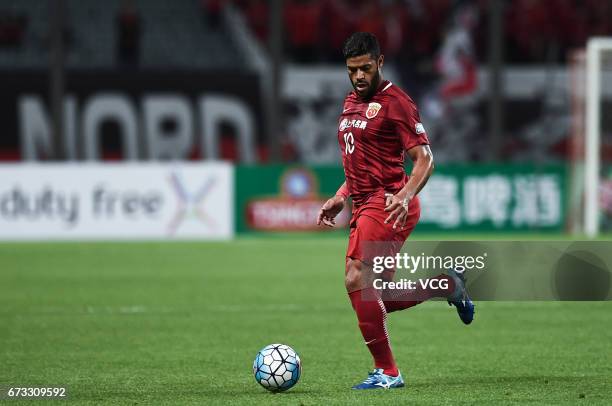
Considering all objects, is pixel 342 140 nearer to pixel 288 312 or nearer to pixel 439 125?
pixel 288 312

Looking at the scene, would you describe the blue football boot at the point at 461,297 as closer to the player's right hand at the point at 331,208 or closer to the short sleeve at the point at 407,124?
the short sleeve at the point at 407,124

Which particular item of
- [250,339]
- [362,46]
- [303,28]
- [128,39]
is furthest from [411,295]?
[303,28]

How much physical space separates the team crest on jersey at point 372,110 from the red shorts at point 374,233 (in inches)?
18.1

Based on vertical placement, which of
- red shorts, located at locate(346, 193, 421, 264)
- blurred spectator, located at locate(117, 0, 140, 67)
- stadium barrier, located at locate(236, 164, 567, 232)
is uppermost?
blurred spectator, located at locate(117, 0, 140, 67)

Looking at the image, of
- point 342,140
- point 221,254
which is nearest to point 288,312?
point 342,140

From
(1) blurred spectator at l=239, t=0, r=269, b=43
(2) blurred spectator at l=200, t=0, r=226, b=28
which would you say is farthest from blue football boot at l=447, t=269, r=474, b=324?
(2) blurred spectator at l=200, t=0, r=226, b=28

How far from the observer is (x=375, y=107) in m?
6.68

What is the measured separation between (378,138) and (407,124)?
0.72ft

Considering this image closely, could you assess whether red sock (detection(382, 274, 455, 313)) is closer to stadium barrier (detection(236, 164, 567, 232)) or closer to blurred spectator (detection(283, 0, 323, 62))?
stadium barrier (detection(236, 164, 567, 232))

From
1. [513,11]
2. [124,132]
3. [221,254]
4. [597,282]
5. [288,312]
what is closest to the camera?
[597,282]

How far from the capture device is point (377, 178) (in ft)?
22.4

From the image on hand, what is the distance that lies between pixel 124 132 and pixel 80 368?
17552mm

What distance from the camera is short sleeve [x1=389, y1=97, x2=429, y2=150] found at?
21.5 ft

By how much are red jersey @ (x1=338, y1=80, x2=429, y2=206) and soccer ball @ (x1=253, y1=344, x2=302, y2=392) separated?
3.30 feet
